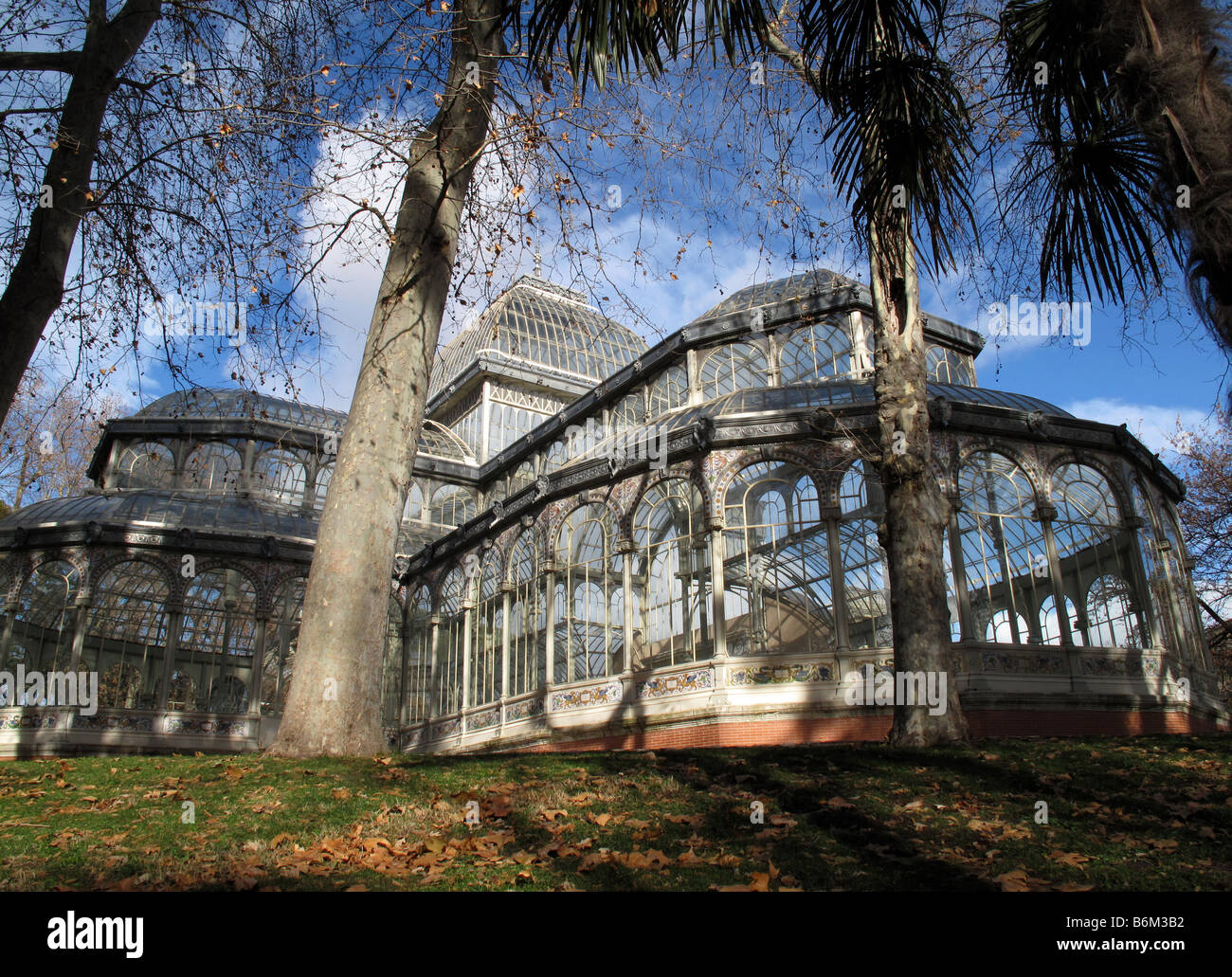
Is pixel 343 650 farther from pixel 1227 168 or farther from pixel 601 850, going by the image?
pixel 1227 168

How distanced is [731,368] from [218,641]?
1457cm

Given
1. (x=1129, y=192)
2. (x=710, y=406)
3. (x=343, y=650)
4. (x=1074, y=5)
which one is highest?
(x=710, y=406)

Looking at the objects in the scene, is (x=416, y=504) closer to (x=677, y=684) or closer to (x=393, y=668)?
(x=393, y=668)

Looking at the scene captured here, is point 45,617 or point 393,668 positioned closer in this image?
point 45,617

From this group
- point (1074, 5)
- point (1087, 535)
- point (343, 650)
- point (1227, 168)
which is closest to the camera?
point (1227, 168)

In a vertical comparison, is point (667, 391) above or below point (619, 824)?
above

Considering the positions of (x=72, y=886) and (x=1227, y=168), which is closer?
(x=1227, y=168)

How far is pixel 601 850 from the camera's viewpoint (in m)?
4.96

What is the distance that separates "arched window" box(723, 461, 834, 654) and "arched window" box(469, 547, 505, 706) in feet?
16.4

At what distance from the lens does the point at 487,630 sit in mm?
19844

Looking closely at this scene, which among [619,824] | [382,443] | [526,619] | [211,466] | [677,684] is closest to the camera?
[619,824]

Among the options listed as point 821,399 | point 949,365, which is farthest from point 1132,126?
point 949,365

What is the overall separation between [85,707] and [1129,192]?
850 inches
